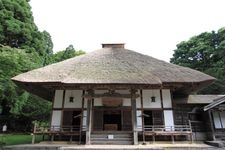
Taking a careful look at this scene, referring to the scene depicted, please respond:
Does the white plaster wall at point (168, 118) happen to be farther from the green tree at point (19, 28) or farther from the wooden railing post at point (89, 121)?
the green tree at point (19, 28)

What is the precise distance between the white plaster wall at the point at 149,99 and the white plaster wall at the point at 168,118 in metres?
0.60

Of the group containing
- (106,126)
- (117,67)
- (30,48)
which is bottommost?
(106,126)

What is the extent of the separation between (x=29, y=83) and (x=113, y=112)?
210 inches

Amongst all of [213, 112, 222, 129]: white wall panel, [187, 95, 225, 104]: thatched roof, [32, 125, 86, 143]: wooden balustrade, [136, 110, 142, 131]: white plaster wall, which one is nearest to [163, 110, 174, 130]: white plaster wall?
[136, 110, 142, 131]: white plaster wall

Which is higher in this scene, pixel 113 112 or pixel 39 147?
pixel 113 112

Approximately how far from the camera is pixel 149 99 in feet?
40.9

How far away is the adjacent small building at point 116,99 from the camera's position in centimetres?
1052

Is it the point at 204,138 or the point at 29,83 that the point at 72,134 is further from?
the point at 204,138

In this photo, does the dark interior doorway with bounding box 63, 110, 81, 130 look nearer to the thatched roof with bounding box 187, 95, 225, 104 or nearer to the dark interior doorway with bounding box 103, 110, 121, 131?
the dark interior doorway with bounding box 103, 110, 121, 131

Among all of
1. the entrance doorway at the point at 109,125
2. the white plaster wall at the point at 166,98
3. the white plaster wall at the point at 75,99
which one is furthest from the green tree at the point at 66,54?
the white plaster wall at the point at 166,98

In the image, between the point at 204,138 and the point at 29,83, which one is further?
the point at 204,138

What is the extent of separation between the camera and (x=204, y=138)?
42.9ft

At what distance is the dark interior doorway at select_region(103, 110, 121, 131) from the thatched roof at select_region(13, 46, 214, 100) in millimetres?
2903

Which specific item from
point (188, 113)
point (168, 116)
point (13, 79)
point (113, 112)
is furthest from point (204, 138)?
point (13, 79)
